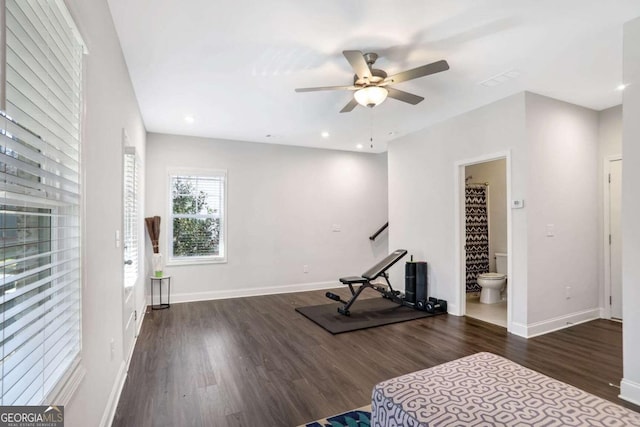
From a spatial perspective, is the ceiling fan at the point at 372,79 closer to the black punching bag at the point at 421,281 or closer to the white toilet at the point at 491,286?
the black punching bag at the point at 421,281

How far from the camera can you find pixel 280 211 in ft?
19.5

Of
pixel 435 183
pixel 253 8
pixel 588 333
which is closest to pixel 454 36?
pixel 253 8

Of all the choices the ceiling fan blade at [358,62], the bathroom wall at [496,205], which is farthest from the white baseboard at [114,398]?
the bathroom wall at [496,205]

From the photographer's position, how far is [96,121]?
6.16 feet

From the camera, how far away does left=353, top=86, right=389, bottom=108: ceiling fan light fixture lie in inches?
111

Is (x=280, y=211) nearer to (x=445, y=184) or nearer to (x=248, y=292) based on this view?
(x=248, y=292)

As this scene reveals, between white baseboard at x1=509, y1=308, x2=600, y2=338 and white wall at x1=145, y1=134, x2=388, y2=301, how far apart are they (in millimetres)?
3391

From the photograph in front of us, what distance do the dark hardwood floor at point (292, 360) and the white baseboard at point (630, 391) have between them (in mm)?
57

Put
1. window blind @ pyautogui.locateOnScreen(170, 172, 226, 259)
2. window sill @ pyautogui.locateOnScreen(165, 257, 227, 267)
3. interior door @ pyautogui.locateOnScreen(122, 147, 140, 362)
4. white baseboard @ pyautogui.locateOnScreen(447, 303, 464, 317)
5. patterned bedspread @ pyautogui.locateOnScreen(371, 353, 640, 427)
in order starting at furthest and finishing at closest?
window blind @ pyautogui.locateOnScreen(170, 172, 226, 259) < window sill @ pyautogui.locateOnScreen(165, 257, 227, 267) < white baseboard @ pyautogui.locateOnScreen(447, 303, 464, 317) < interior door @ pyautogui.locateOnScreen(122, 147, 140, 362) < patterned bedspread @ pyautogui.locateOnScreen(371, 353, 640, 427)

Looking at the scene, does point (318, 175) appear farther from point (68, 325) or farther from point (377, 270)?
point (68, 325)

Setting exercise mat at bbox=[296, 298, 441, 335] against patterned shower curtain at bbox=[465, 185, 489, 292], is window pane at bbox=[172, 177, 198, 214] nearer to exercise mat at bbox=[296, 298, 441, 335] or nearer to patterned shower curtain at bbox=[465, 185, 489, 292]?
exercise mat at bbox=[296, 298, 441, 335]

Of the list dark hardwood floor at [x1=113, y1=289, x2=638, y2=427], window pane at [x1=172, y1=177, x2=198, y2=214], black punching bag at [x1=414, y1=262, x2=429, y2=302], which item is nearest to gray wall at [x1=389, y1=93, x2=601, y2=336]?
black punching bag at [x1=414, y1=262, x2=429, y2=302]

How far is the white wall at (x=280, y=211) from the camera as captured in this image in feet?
17.3

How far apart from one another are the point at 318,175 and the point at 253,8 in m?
4.23
